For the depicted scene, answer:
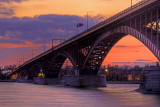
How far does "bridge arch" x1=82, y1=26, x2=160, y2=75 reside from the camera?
51244 millimetres

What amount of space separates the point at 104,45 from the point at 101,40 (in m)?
5.63

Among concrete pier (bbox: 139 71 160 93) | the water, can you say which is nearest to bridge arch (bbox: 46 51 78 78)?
the water

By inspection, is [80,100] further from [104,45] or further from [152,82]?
[104,45]

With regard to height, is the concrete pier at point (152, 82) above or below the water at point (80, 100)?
above

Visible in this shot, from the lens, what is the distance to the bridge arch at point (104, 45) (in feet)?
168

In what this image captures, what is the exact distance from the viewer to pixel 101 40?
240 ft

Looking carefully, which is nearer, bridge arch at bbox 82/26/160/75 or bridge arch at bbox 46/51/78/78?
bridge arch at bbox 82/26/160/75

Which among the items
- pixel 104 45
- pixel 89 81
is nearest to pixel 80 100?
pixel 104 45

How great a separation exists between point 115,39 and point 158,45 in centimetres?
2891

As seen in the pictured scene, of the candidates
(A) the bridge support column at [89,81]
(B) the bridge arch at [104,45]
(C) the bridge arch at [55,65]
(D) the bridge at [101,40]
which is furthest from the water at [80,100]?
(C) the bridge arch at [55,65]

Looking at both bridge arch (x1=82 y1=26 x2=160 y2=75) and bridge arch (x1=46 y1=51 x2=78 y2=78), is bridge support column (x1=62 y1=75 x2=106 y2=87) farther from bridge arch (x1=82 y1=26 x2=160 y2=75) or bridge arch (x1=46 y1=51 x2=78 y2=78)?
bridge arch (x1=46 y1=51 x2=78 y2=78)

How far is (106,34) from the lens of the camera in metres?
69.4

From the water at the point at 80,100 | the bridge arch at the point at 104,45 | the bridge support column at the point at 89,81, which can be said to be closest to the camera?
the water at the point at 80,100

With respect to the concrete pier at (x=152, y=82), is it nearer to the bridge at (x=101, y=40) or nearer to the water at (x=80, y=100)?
the water at (x=80, y=100)
